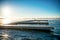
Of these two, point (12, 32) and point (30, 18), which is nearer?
point (30, 18)

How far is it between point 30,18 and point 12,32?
13.6 inches

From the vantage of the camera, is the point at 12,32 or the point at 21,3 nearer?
the point at 21,3

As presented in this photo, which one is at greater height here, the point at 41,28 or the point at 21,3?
the point at 21,3

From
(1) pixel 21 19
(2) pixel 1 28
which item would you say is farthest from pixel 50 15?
(2) pixel 1 28

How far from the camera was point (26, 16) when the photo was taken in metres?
1.41

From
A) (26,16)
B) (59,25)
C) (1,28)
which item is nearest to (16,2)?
(26,16)

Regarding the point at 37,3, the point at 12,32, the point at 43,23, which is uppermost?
the point at 37,3

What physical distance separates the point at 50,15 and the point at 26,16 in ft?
1.04

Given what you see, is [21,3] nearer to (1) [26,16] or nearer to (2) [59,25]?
(1) [26,16]

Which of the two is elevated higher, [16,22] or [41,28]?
[16,22]

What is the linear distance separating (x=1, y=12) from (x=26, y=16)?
1.11ft

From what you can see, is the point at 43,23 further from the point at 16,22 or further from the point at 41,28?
the point at 16,22

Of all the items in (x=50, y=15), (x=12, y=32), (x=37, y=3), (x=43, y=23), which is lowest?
(x=12, y=32)

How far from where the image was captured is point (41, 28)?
1.51 meters
